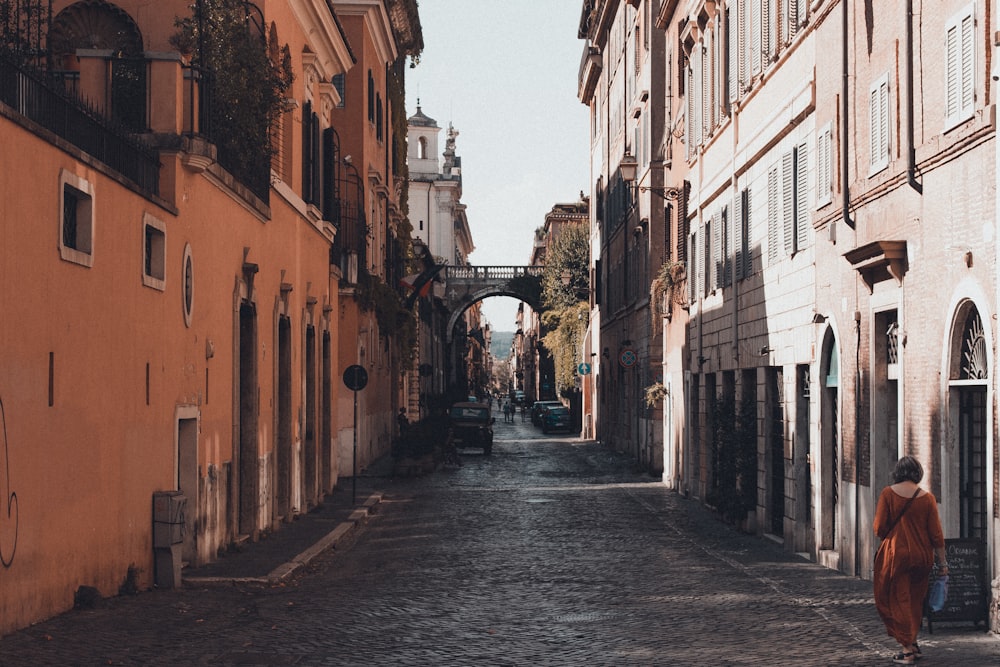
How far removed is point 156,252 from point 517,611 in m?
5.16

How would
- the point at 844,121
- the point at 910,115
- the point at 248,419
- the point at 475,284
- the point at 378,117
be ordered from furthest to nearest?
1. the point at 475,284
2. the point at 378,117
3. the point at 248,419
4. the point at 844,121
5. the point at 910,115

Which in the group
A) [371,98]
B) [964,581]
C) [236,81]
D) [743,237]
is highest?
[371,98]

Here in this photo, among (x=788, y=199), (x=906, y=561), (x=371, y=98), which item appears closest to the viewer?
(x=906, y=561)

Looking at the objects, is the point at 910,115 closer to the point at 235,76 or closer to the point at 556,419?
the point at 235,76

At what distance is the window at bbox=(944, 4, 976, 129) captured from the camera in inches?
479

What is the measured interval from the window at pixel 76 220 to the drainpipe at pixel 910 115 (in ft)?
24.5

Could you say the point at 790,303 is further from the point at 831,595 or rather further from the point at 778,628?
the point at 778,628

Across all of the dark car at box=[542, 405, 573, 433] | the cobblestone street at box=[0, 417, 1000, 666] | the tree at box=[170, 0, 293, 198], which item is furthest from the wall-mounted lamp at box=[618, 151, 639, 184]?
the dark car at box=[542, 405, 573, 433]

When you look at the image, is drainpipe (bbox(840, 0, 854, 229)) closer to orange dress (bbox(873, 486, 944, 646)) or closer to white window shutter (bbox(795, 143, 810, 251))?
white window shutter (bbox(795, 143, 810, 251))

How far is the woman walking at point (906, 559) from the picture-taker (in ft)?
33.3

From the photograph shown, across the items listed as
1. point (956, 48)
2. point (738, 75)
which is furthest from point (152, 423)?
point (738, 75)

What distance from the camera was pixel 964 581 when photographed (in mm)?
11422

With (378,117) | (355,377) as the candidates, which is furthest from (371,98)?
(355,377)

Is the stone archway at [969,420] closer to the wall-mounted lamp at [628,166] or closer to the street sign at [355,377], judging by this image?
the street sign at [355,377]
